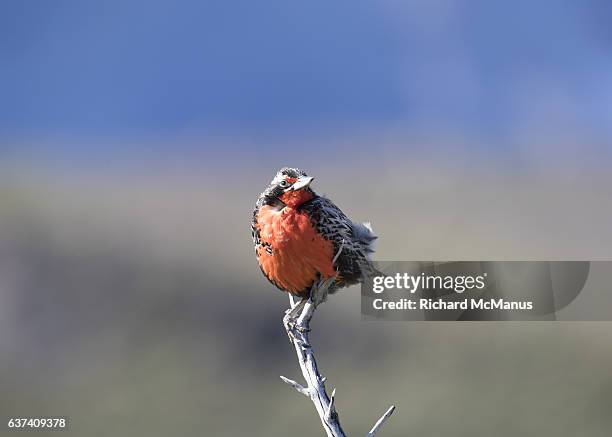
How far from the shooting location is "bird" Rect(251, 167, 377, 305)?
4.70 meters

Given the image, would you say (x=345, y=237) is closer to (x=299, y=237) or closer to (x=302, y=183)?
(x=299, y=237)

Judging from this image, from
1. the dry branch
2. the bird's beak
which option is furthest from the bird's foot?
the bird's beak

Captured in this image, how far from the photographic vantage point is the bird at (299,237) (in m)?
4.70

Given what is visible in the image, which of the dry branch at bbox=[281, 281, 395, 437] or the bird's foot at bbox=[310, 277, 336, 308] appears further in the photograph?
the bird's foot at bbox=[310, 277, 336, 308]

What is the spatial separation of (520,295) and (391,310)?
106cm

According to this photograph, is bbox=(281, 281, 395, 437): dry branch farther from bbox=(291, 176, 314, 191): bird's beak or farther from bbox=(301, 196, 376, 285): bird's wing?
bbox=(291, 176, 314, 191): bird's beak

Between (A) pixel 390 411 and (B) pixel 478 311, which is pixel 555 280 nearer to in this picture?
(B) pixel 478 311

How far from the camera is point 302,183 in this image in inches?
182

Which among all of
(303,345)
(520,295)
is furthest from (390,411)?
(520,295)

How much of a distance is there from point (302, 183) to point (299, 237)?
A: 317 millimetres

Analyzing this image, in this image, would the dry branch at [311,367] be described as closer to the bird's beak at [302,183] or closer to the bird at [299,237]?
the bird at [299,237]

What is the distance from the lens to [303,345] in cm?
500

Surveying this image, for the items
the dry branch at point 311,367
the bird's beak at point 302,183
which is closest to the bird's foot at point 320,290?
the dry branch at point 311,367

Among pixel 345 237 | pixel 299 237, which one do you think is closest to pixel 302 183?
pixel 299 237
